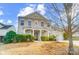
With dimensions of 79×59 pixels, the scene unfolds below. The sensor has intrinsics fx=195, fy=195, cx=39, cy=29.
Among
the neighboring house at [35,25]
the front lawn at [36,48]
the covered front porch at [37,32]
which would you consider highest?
the neighboring house at [35,25]

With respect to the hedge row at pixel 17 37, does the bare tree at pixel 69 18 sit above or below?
above

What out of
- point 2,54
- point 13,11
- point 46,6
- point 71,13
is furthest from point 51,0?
point 2,54

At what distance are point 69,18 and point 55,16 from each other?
0.13 m

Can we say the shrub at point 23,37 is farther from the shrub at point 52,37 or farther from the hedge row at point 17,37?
the shrub at point 52,37

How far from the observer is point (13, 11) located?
73.5 inches

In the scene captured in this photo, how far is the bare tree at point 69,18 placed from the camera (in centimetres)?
185

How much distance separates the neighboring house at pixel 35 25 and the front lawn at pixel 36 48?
3.2 inches

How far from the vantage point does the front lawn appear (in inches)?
72.7

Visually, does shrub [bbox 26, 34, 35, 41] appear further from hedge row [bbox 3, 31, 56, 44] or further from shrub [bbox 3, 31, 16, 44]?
shrub [bbox 3, 31, 16, 44]

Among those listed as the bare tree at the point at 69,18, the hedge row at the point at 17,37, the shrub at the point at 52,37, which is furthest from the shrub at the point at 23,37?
the bare tree at the point at 69,18

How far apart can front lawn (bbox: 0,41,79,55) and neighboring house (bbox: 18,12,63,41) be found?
8 cm

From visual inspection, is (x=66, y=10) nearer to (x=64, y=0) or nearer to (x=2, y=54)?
(x=64, y=0)

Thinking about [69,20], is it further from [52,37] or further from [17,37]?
[17,37]

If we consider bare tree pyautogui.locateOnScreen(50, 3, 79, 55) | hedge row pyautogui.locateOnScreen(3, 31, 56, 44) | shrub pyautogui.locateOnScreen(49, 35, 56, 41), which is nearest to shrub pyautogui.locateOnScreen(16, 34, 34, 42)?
hedge row pyautogui.locateOnScreen(3, 31, 56, 44)
